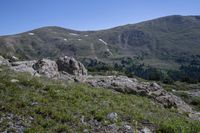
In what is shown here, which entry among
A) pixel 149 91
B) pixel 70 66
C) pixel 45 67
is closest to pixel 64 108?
pixel 149 91

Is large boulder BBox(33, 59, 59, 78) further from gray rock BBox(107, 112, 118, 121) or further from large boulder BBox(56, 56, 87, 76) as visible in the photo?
gray rock BBox(107, 112, 118, 121)

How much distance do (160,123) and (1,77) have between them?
13325 mm

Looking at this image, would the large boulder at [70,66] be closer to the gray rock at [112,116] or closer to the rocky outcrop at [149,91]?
the rocky outcrop at [149,91]

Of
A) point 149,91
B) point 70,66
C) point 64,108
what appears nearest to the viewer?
point 64,108

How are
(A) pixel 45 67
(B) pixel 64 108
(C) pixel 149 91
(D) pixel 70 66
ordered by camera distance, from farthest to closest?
(D) pixel 70 66 < (A) pixel 45 67 < (C) pixel 149 91 < (B) pixel 64 108

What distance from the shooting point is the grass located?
15970 millimetres

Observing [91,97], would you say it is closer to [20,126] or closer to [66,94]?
[66,94]

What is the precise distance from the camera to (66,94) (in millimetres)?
21188

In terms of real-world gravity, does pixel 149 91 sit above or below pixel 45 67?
below

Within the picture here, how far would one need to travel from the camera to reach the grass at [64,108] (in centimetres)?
1597

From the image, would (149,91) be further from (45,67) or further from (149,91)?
(45,67)

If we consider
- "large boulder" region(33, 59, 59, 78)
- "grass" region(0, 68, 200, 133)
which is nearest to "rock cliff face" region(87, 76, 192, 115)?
"grass" region(0, 68, 200, 133)

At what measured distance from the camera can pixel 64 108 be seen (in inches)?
707

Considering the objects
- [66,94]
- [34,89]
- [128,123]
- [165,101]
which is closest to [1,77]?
[34,89]
